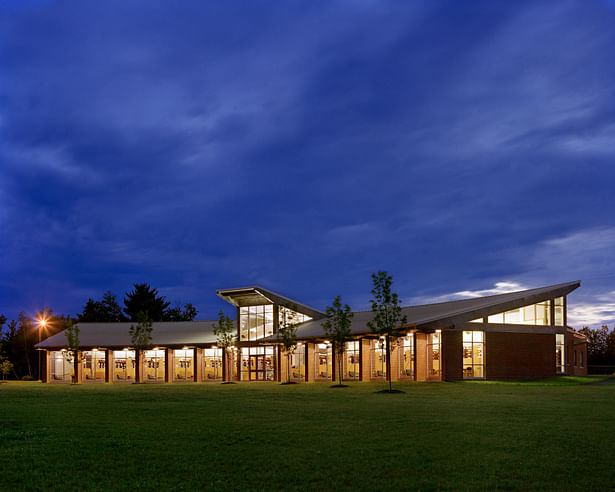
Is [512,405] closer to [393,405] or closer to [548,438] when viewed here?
[393,405]

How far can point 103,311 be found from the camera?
334 ft

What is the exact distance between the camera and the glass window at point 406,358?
4166 cm

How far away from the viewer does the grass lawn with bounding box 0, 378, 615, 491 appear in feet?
31.0

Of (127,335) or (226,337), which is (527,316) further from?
(127,335)

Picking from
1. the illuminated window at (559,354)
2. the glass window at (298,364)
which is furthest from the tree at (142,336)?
the illuminated window at (559,354)

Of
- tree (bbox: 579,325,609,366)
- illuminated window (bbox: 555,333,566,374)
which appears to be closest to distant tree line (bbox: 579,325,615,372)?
tree (bbox: 579,325,609,366)

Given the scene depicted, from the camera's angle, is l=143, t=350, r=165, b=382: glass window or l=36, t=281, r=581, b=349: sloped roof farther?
l=143, t=350, r=165, b=382: glass window

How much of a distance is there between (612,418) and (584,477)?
26.4 ft

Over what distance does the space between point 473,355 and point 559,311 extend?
8122 mm

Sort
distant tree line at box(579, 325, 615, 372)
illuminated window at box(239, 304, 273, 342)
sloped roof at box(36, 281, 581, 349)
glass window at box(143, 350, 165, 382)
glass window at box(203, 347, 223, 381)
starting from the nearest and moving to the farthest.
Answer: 1. sloped roof at box(36, 281, 581, 349)
2. illuminated window at box(239, 304, 273, 342)
3. glass window at box(203, 347, 223, 381)
4. glass window at box(143, 350, 165, 382)
5. distant tree line at box(579, 325, 615, 372)

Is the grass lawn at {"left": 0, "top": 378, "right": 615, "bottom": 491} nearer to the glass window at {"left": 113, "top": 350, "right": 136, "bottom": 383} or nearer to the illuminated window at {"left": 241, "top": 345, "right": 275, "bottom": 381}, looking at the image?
the illuminated window at {"left": 241, "top": 345, "right": 275, "bottom": 381}

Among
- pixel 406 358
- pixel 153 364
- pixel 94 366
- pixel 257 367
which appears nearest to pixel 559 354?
pixel 406 358

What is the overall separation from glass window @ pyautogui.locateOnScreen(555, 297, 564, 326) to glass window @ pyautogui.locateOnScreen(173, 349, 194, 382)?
31178 millimetres

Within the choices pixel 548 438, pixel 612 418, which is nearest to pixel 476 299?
pixel 612 418
